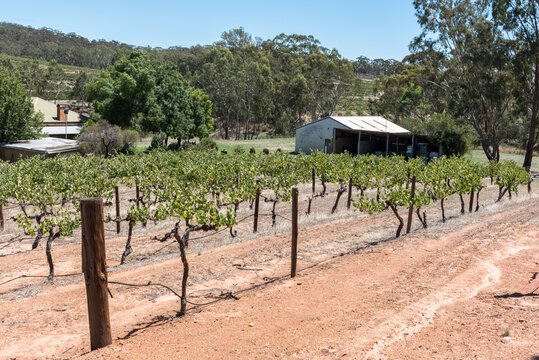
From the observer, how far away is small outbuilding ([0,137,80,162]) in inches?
1428

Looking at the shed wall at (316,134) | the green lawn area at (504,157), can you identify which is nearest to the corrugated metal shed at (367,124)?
the shed wall at (316,134)

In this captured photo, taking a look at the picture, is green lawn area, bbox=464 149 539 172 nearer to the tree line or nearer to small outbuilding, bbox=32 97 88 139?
the tree line

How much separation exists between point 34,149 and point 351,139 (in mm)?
28794

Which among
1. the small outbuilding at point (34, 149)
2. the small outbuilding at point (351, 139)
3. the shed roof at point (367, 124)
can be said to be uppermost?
the shed roof at point (367, 124)

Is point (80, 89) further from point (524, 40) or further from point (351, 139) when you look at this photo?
point (524, 40)

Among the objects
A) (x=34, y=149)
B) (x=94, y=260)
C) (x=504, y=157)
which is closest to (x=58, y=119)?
(x=34, y=149)

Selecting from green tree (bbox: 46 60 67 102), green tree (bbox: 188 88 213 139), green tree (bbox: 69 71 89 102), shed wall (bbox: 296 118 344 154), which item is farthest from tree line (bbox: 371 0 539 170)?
green tree (bbox: 46 60 67 102)

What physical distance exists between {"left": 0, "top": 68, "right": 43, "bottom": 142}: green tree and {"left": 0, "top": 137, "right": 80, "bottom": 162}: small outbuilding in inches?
36.4

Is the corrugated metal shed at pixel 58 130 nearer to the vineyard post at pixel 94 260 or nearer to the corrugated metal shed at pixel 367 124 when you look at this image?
the corrugated metal shed at pixel 367 124

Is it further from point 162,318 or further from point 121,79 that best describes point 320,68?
point 162,318

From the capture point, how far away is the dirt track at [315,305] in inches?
250

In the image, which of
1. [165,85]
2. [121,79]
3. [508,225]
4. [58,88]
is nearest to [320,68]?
[165,85]

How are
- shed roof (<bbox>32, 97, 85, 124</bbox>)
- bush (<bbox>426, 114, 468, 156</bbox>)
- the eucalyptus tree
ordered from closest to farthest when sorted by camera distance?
bush (<bbox>426, 114, 468, 156</bbox>) → the eucalyptus tree → shed roof (<bbox>32, 97, 85, 124</bbox>)

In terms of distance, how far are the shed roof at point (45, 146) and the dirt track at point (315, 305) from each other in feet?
84.4
